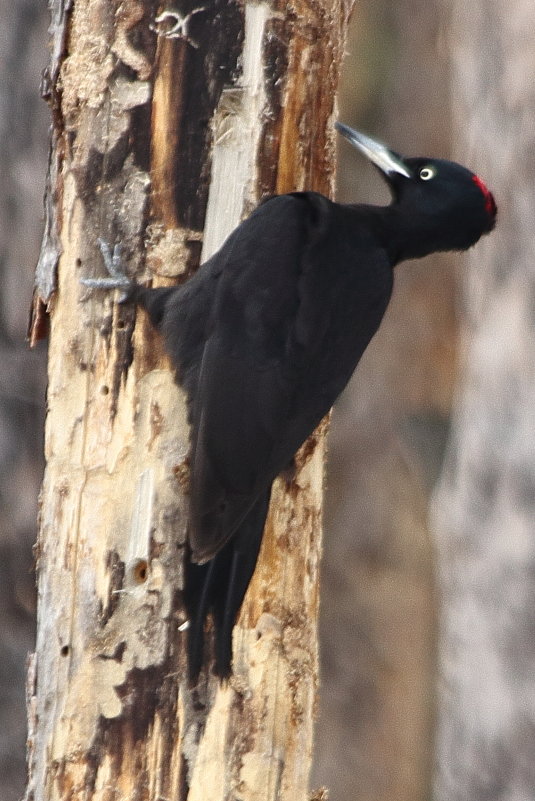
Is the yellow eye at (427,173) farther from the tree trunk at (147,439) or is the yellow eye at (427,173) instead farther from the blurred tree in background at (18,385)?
the blurred tree in background at (18,385)

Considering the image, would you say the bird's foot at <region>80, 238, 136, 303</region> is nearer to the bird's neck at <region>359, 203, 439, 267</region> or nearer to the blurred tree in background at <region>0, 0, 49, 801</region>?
the bird's neck at <region>359, 203, 439, 267</region>

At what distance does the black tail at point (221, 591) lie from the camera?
2.79 metres

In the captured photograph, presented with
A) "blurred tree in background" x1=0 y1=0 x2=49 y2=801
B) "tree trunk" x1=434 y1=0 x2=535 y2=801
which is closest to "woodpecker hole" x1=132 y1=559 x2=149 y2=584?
"tree trunk" x1=434 y1=0 x2=535 y2=801

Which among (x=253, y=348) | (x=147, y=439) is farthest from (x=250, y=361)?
(x=147, y=439)

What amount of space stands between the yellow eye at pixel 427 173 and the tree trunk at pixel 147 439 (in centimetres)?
55

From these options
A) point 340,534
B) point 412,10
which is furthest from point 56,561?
point 412,10

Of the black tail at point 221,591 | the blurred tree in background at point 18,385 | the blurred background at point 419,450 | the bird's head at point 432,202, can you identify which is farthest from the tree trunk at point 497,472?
the blurred tree in background at point 18,385

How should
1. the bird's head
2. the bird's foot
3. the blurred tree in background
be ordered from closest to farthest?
the bird's foot < the bird's head < the blurred tree in background

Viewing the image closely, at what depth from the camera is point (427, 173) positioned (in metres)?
3.57

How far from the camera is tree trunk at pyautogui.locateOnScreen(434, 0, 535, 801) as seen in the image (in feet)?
12.5

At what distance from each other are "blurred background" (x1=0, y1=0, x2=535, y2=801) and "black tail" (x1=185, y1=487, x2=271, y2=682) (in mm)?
1179

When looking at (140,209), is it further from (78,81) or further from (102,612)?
(102,612)

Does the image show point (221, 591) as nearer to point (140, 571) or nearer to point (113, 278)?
point (140, 571)

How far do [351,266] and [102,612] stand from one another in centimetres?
115
